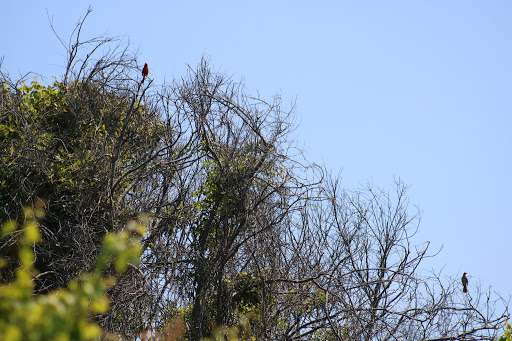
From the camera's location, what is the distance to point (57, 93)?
366 inches

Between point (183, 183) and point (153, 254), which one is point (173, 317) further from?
point (183, 183)

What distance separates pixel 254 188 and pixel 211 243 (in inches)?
47.5

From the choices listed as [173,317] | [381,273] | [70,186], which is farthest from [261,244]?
[381,273]

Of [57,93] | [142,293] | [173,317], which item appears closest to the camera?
[142,293]

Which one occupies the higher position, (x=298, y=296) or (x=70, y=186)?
(x=70, y=186)

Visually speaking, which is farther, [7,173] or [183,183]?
[183,183]

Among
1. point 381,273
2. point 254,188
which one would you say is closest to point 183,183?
point 254,188

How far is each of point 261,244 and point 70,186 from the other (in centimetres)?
299

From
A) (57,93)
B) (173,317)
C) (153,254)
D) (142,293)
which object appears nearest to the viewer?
(142,293)

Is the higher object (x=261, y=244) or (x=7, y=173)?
(x=7, y=173)

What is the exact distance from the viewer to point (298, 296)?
27.2 ft

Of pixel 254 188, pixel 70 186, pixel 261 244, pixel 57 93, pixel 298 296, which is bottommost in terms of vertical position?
pixel 298 296

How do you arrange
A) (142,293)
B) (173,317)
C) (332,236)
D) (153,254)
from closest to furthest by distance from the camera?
(142,293) < (173,317) < (153,254) < (332,236)

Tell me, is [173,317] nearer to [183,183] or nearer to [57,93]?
[183,183]
